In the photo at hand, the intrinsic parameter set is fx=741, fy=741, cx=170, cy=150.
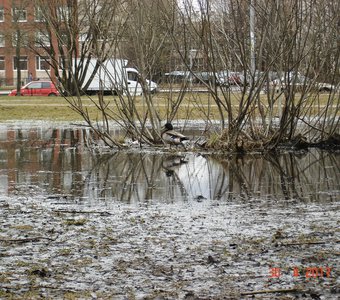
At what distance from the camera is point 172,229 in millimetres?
7477

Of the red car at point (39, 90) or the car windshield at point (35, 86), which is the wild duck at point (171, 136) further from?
the car windshield at point (35, 86)

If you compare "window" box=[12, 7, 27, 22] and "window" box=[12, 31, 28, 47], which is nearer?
"window" box=[12, 7, 27, 22]

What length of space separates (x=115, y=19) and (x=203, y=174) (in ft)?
15.1

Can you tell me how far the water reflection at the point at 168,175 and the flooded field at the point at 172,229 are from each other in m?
0.02

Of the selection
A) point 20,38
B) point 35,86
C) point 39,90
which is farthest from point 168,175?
point 35,86

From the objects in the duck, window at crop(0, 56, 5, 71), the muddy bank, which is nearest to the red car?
window at crop(0, 56, 5, 71)

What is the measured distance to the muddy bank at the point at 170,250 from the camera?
5.39 metres

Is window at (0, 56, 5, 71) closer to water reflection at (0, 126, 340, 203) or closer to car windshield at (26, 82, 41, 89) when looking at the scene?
car windshield at (26, 82, 41, 89)

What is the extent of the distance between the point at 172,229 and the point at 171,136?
27.4 feet

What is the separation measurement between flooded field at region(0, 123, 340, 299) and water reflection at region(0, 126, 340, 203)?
0.02 meters

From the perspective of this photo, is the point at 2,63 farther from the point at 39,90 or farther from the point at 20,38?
the point at 20,38

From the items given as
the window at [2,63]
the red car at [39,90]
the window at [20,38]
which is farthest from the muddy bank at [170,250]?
the window at [2,63]

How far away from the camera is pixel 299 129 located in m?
16.1

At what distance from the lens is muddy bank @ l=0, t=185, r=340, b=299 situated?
5.39 meters
